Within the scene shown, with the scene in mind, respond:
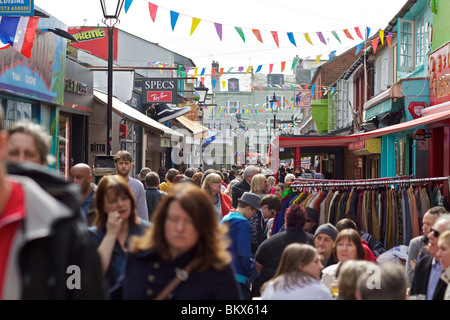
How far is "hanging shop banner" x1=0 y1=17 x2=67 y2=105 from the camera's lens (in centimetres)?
1134

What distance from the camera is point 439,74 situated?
1420 centimetres

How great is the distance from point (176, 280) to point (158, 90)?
2099 cm

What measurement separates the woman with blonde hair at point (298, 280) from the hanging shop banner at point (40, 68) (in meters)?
7.91

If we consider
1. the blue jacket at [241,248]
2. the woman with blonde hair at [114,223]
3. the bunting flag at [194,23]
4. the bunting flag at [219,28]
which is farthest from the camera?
the bunting flag at [219,28]

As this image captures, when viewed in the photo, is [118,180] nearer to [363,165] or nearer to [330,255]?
[330,255]

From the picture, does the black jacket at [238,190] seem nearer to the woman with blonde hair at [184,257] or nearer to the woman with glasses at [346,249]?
the woman with glasses at [346,249]

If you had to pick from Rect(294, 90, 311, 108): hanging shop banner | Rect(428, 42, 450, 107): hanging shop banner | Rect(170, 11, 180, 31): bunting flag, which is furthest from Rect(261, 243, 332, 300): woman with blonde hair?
Rect(294, 90, 311, 108): hanging shop banner

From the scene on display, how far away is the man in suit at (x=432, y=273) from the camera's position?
4.56 meters

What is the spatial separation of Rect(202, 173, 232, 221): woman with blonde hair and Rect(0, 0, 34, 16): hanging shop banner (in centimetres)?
367

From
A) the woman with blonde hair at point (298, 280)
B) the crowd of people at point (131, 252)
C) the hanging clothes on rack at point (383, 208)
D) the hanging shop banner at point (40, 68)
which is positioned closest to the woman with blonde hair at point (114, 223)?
the crowd of people at point (131, 252)

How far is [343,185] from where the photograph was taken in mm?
9578

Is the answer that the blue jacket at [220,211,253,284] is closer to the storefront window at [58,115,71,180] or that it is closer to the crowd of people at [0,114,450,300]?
the crowd of people at [0,114,450,300]

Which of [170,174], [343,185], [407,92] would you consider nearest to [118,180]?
[343,185]
